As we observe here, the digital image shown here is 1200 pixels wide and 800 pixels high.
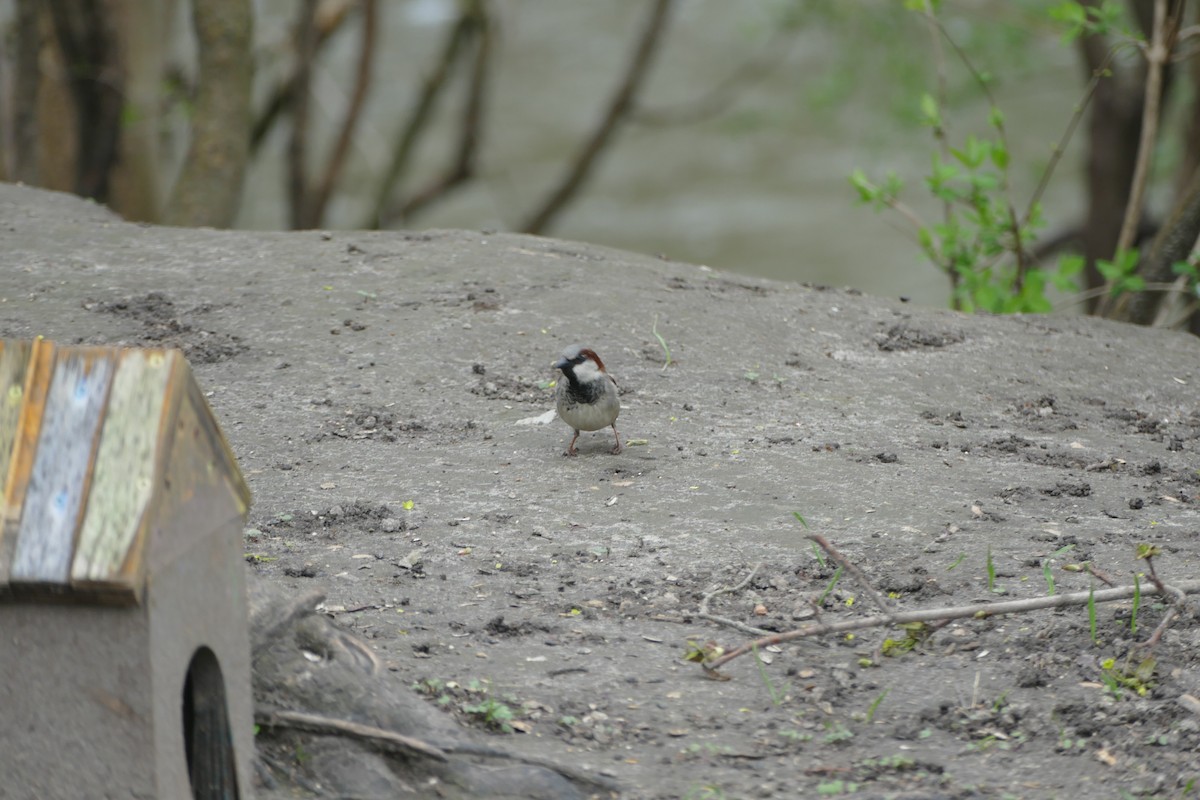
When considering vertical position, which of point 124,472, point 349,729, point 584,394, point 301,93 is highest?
point 301,93

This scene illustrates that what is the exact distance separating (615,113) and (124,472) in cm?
944

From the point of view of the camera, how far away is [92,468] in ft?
7.46

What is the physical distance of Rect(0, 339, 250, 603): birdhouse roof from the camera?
2.19 metres

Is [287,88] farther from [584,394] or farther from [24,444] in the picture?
[24,444]

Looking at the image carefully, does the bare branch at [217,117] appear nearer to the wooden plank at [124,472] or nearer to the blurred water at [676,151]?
the wooden plank at [124,472]

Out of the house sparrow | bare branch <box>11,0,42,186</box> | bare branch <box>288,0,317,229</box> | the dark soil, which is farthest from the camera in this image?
bare branch <box>288,0,317,229</box>

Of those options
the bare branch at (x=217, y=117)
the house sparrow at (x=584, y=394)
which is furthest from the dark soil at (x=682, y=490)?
the bare branch at (x=217, y=117)

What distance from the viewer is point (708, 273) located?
6723 mm

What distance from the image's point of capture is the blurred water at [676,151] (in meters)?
18.4

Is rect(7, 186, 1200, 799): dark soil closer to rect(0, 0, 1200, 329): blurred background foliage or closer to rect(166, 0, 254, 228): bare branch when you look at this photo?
rect(0, 0, 1200, 329): blurred background foliage

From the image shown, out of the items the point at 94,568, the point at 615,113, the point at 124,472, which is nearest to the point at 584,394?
the point at 124,472

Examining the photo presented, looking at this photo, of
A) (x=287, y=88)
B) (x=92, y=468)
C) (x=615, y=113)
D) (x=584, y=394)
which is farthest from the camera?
(x=615, y=113)

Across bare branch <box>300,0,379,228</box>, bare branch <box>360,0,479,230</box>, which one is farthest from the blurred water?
bare branch <box>300,0,379,228</box>

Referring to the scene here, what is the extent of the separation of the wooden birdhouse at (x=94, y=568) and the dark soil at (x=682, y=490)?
61 centimetres
